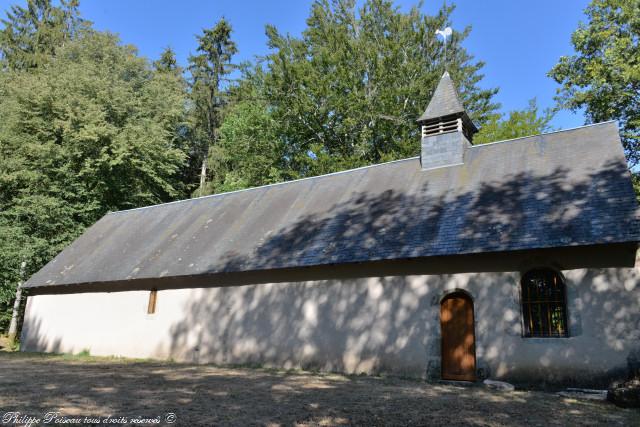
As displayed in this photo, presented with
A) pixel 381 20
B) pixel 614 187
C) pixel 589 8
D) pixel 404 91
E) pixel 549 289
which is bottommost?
pixel 549 289

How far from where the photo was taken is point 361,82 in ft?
85.4

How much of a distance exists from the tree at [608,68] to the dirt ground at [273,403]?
16.0 metres

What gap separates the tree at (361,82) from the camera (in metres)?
25.2

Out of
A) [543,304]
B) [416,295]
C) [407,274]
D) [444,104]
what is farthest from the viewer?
[444,104]

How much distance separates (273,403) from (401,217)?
713 centimetres

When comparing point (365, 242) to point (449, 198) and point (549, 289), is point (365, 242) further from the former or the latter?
point (549, 289)

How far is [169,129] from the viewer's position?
104ft

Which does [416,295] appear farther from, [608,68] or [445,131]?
[608,68]

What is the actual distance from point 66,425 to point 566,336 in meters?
9.15

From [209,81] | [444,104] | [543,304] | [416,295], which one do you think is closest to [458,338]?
[416,295]

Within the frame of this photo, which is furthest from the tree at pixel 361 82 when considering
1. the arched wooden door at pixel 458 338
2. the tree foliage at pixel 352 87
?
the arched wooden door at pixel 458 338

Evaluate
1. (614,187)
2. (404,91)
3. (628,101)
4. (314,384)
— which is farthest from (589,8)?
(314,384)

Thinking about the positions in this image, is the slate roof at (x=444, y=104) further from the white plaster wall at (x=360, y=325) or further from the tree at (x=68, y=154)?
the tree at (x=68, y=154)

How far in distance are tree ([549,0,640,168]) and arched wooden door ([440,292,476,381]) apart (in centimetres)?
1328
